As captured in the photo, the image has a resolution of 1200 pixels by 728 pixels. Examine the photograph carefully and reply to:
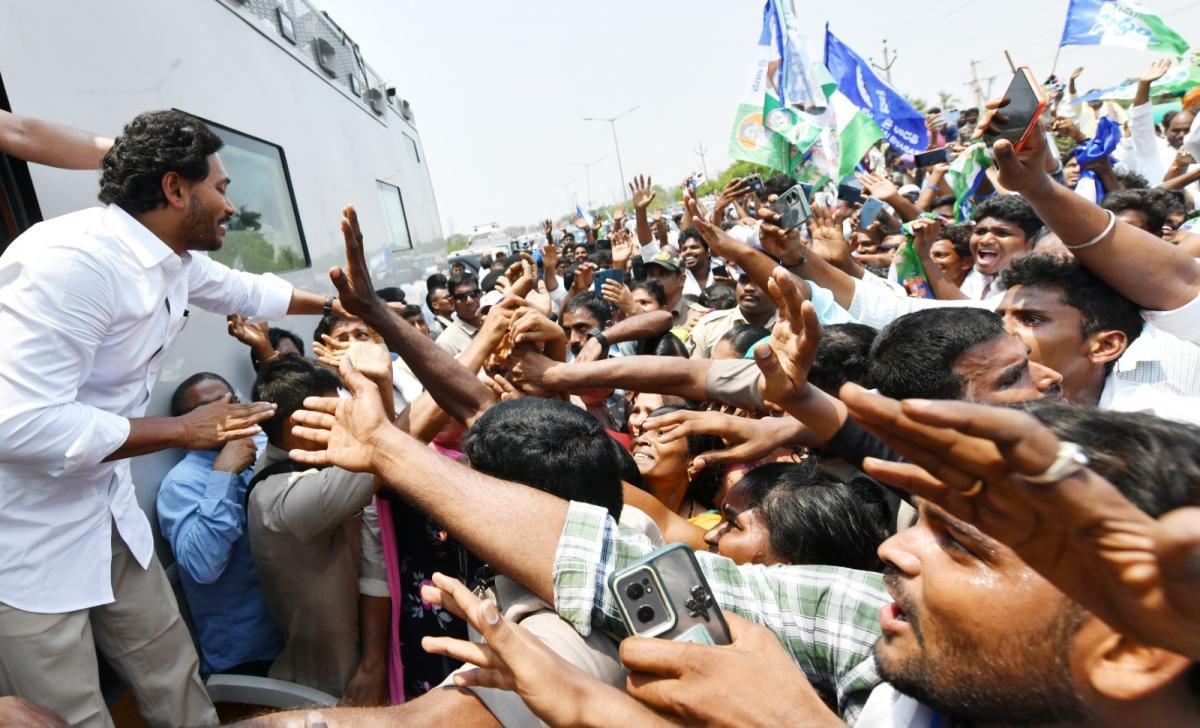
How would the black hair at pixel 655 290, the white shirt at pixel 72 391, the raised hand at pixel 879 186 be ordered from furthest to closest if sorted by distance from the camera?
1. the black hair at pixel 655 290
2. the raised hand at pixel 879 186
3. the white shirt at pixel 72 391

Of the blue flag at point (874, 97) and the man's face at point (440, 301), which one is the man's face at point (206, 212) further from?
the blue flag at point (874, 97)

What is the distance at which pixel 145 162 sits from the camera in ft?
7.05

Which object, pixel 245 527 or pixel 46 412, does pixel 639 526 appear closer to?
pixel 46 412

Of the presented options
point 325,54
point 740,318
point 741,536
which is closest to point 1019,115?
point 741,536

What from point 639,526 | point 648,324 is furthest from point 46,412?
point 648,324

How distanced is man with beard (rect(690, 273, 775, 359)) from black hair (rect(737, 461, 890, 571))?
Answer: 2.32 metres

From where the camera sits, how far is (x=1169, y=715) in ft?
2.56

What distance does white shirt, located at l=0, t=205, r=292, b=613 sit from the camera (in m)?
1.76

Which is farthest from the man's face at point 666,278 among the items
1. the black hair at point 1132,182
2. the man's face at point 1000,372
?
the man's face at point 1000,372

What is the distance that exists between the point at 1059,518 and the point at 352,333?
3891 millimetres

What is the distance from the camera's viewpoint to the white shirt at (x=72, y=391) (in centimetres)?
176

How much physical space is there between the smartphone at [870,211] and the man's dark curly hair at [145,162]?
6305mm

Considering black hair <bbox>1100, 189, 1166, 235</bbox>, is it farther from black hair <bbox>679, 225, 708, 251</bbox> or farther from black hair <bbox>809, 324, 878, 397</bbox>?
black hair <bbox>679, 225, 708, 251</bbox>

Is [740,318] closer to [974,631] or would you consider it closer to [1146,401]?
[1146,401]
